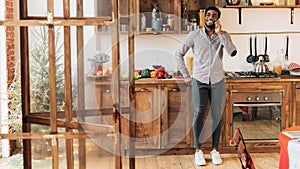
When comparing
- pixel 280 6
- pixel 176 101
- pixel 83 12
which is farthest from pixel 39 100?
pixel 280 6

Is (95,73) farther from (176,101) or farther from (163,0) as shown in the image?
(163,0)

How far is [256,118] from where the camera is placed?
4.91 metres

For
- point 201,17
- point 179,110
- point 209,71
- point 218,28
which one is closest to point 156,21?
point 201,17

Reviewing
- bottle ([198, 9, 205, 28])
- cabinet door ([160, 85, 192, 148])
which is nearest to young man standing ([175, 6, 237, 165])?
cabinet door ([160, 85, 192, 148])

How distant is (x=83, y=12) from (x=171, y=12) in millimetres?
3317

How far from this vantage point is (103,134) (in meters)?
2.04

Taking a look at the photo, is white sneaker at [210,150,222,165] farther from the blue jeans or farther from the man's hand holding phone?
the man's hand holding phone

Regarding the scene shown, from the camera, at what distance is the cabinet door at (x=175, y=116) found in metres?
4.89

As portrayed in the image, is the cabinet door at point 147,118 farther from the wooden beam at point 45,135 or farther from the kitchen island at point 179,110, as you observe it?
the wooden beam at point 45,135

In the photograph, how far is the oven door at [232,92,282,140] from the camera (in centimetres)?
489

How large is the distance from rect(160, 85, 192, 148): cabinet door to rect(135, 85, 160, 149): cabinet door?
7cm

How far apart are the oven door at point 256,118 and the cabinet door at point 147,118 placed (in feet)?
2.62

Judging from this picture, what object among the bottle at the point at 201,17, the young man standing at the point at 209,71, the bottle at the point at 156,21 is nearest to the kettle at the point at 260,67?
the young man standing at the point at 209,71

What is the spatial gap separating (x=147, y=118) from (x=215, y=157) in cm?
79
